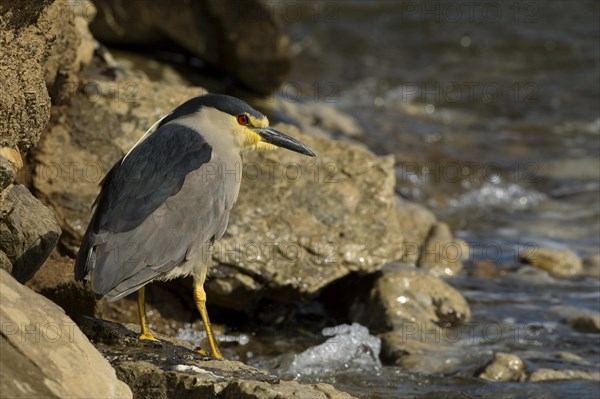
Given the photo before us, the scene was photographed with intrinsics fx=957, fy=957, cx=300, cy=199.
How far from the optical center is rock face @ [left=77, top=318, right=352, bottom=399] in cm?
357

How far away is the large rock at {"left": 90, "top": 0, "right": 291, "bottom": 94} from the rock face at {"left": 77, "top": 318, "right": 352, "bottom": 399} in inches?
185

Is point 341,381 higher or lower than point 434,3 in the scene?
lower

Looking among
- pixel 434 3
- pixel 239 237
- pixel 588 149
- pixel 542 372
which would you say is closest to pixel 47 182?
pixel 239 237

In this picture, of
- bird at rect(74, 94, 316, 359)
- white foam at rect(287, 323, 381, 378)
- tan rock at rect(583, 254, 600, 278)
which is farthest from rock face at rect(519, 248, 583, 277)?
bird at rect(74, 94, 316, 359)

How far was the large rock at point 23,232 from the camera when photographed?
3.99m

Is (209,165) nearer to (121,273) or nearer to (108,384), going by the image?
(121,273)

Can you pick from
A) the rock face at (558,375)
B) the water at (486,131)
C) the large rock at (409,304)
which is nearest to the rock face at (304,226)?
the large rock at (409,304)

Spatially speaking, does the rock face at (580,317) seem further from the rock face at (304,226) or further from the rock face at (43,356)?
the rock face at (43,356)

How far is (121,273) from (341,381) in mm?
1697

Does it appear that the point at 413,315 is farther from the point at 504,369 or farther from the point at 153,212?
the point at 153,212

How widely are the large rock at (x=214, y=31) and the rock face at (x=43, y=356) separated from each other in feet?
17.3

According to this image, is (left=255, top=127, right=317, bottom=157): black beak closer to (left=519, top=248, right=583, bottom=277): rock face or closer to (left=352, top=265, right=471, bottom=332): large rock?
(left=352, top=265, right=471, bottom=332): large rock

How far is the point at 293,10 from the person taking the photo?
49.7 feet

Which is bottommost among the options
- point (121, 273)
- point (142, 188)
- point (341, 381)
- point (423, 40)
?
point (341, 381)
